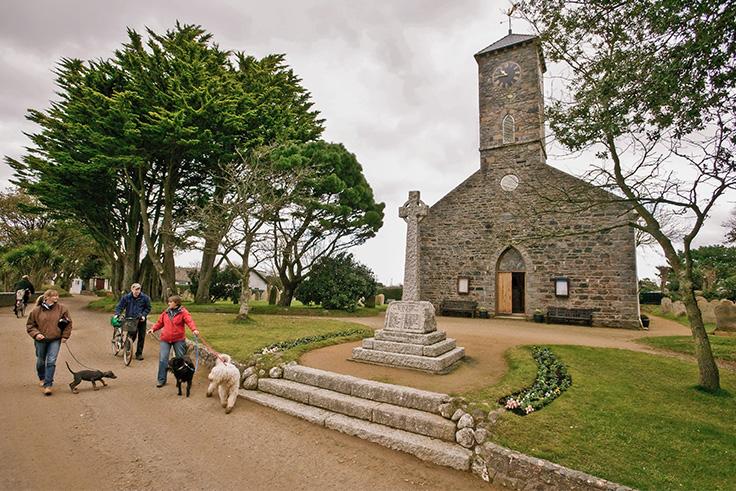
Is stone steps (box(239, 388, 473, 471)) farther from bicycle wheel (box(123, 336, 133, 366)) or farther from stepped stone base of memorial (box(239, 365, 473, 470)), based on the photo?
bicycle wheel (box(123, 336, 133, 366))

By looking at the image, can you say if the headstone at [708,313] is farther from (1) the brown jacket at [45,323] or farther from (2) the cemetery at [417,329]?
(1) the brown jacket at [45,323]

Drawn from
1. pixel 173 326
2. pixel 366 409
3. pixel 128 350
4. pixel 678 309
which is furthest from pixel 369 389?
pixel 678 309

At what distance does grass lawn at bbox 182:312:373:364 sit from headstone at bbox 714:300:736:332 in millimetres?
12126

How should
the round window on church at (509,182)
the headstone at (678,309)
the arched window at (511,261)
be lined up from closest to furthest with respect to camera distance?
the arched window at (511,261) < the round window on church at (509,182) < the headstone at (678,309)

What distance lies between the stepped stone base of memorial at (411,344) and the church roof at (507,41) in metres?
18.2

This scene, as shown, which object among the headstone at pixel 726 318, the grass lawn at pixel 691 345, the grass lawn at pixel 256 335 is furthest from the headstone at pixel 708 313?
the grass lawn at pixel 256 335

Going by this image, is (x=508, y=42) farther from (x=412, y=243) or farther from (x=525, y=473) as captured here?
(x=525, y=473)

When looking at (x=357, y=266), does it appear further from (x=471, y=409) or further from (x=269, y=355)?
(x=471, y=409)

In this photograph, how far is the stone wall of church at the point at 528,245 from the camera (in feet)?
50.6

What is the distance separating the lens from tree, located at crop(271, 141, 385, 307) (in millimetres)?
18266

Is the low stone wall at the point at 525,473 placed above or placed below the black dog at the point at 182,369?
below

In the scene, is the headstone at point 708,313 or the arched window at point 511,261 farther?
the arched window at point 511,261

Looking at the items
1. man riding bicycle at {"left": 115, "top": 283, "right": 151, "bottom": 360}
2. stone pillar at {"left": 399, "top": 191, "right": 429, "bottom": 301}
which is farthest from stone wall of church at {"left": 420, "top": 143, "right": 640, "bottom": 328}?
man riding bicycle at {"left": 115, "top": 283, "right": 151, "bottom": 360}

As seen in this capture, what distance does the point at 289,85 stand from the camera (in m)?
22.5
